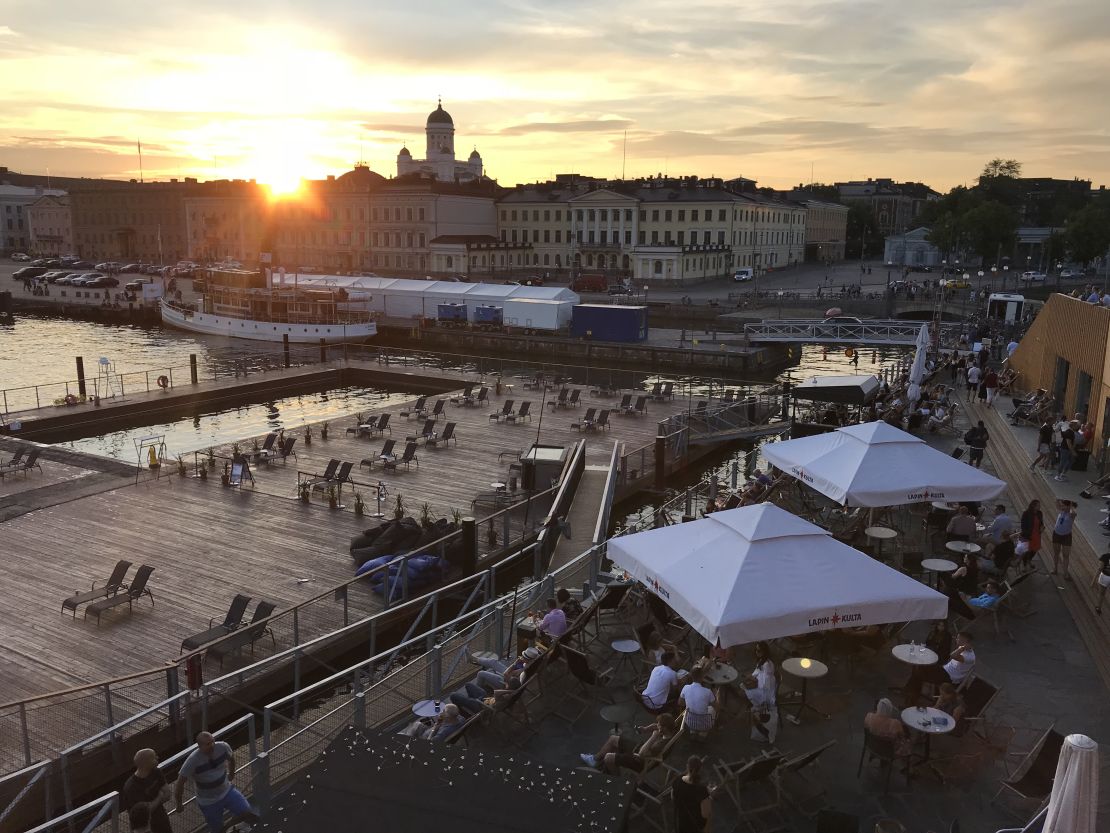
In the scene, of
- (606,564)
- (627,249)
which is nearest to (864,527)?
(606,564)

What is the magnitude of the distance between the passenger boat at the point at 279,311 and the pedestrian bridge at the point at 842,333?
25.2 meters

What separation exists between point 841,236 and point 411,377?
109022mm

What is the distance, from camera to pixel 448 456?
76.8 feet

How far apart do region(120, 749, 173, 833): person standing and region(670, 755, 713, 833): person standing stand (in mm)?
4276

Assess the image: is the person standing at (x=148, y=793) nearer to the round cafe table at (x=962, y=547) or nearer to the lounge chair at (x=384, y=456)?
the round cafe table at (x=962, y=547)

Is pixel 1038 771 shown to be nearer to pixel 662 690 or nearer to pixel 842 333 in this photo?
pixel 662 690

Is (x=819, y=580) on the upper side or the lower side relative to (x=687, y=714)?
upper

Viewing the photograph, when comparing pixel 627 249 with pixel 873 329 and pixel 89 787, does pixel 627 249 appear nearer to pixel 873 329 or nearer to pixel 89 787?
pixel 873 329

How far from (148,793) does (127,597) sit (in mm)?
6915

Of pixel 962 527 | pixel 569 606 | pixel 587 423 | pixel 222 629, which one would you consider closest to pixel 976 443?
pixel 962 527

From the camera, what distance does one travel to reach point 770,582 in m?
8.37

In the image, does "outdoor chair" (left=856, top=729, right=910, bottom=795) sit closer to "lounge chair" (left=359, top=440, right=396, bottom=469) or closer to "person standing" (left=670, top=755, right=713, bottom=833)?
"person standing" (left=670, top=755, right=713, bottom=833)

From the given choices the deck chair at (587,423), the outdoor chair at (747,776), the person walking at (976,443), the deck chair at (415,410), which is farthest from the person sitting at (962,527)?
the deck chair at (415,410)

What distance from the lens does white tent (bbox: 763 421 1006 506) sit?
38.9 ft
